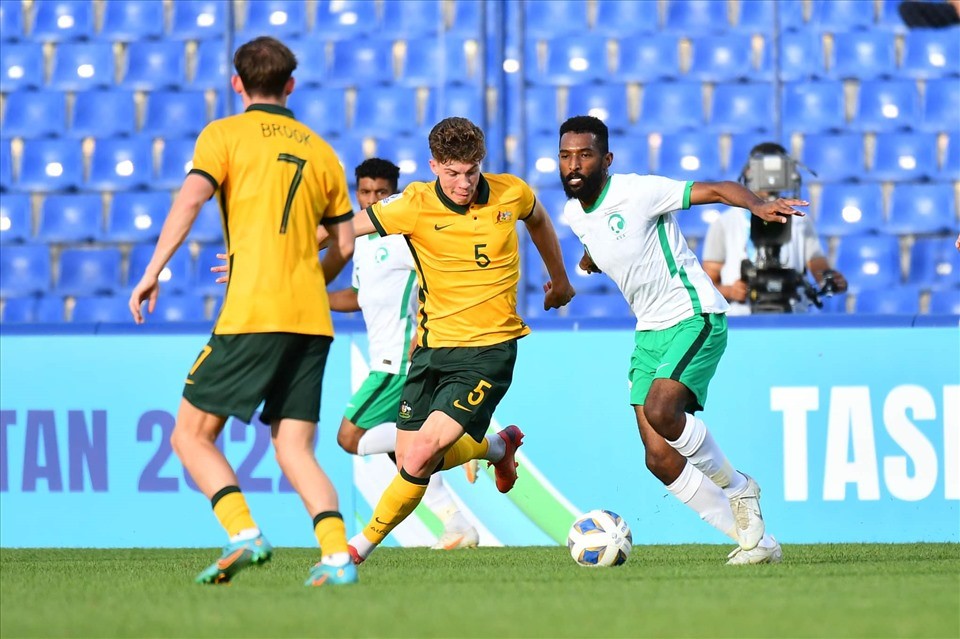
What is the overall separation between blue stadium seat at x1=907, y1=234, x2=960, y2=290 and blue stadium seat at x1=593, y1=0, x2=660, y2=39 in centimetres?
287

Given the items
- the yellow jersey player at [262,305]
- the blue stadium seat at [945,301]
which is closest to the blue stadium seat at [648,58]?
the blue stadium seat at [945,301]

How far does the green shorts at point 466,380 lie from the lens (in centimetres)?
646

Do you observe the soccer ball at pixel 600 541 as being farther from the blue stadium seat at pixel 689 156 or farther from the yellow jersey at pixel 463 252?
the blue stadium seat at pixel 689 156

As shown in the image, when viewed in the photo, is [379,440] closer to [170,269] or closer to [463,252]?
[463,252]

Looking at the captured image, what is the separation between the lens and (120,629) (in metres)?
4.30

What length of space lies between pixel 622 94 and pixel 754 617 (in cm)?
868

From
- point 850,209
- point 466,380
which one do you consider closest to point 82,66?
point 850,209

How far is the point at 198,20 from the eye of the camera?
1348 cm

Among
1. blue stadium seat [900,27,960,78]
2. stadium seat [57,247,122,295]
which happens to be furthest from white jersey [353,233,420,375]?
blue stadium seat [900,27,960,78]

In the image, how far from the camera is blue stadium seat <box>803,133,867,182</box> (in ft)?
40.4

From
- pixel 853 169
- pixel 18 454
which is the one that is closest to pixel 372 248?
pixel 18 454

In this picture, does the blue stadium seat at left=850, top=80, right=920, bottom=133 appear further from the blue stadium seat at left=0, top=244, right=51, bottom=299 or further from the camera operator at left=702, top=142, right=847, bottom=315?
the blue stadium seat at left=0, top=244, right=51, bottom=299

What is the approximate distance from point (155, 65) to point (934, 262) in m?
6.55

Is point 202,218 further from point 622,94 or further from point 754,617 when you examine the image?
point 754,617
